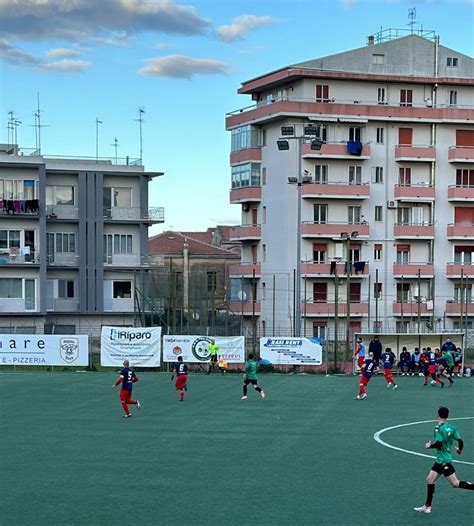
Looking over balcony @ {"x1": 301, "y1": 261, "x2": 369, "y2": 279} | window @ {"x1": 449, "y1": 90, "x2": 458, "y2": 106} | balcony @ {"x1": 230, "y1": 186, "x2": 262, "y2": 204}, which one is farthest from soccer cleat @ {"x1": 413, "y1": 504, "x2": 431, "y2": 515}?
window @ {"x1": 449, "y1": 90, "x2": 458, "y2": 106}

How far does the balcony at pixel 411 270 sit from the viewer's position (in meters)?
67.4

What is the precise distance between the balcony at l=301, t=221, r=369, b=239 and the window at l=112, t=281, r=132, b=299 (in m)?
12.4

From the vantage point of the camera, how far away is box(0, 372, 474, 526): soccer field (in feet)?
49.2

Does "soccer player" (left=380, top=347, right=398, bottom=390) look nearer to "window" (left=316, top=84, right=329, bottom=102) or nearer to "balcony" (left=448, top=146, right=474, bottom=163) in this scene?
"window" (left=316, top=84, right=329, bottom=102)

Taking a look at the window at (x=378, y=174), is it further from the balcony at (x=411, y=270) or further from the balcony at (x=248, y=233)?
the balcony at (x=248, y=233)

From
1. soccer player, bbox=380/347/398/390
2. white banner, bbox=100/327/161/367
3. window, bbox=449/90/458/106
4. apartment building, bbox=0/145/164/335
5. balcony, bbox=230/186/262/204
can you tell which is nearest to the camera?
soccer player, bbox=380/347/398/390

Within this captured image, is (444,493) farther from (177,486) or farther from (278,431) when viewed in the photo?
(278,431)

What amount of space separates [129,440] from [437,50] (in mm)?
53600

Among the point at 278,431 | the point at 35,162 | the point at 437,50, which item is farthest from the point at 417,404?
the point at 437,50

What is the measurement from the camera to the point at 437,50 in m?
69.7

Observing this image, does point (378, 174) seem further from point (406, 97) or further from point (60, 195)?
point (60, 195)

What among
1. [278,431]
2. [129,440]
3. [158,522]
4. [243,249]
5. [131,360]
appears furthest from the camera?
[243,249]

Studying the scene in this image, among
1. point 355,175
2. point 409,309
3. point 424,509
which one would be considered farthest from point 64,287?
point 424,509

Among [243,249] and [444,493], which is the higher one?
[243,249]
